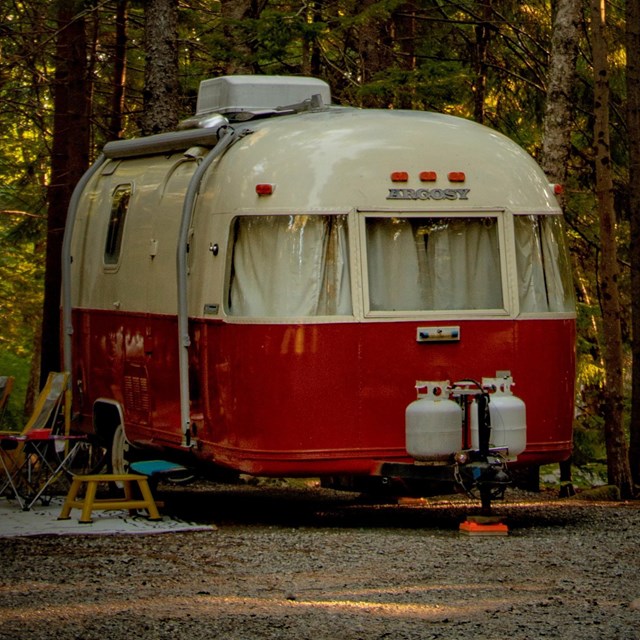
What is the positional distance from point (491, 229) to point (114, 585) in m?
4.24

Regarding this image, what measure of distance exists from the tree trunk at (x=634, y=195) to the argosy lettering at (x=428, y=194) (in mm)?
5495

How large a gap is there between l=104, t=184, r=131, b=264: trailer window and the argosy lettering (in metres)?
3.20

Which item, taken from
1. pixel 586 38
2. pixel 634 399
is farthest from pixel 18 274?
pixel 634 399

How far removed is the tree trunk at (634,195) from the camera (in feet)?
50.1

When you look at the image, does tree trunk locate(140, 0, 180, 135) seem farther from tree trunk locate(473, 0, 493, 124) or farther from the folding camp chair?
tree trunk locate(473, 0, 493, 124)

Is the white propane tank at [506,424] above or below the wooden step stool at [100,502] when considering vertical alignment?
above

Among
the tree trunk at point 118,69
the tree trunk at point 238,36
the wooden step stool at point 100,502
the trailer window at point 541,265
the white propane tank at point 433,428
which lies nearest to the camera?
the white propane tank at point 433,428

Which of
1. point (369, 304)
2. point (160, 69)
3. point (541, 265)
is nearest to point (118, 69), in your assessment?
point (160, 69)

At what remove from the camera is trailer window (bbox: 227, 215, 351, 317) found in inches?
403

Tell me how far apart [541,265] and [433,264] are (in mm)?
889

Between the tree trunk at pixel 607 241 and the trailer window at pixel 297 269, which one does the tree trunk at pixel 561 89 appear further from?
the trailer window at pixel 297 269

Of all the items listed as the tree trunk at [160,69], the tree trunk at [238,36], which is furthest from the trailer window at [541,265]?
the tree trunk at [238,36]

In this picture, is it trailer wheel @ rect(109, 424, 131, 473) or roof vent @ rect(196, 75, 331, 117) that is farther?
trailer wheel @ rect(109, 424, 131, 473)

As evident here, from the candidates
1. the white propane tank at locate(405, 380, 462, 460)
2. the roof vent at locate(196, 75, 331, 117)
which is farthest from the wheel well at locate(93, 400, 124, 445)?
the white propane tank at locate(405, 380, 462, 460)
